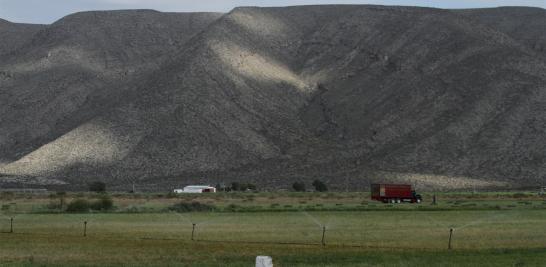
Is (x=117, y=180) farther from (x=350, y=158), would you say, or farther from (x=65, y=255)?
(x=65, y=255)

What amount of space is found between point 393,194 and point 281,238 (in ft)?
154

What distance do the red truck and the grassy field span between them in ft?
74.0

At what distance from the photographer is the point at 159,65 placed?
466 ft

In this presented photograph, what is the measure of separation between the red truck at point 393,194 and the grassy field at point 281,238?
22569mm

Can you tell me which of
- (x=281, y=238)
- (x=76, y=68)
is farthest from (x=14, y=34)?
(x=281, y=238)

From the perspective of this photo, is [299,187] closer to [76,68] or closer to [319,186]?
[319,186]

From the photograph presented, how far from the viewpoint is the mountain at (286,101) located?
378 feet

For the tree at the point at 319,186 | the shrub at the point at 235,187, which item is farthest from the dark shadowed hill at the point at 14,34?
the tree at the point at 319,186

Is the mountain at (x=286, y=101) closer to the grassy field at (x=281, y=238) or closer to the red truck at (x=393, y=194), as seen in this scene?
the red truck at (x=393, y=194)

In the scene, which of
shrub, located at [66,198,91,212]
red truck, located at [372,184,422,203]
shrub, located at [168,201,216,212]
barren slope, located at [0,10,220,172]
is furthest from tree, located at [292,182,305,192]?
shrub, located at [66,198,91,212]

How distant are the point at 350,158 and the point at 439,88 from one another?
64.0 ft

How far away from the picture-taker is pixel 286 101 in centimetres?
13862

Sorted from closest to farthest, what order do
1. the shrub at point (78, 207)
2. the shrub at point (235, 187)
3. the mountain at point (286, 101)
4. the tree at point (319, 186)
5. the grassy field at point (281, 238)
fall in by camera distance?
the grassy field at point (281, 238), the shrub at point (78, 207), the tree at point (319, 186), the shrub at point (235, 187), the mountain at point (286, 101)

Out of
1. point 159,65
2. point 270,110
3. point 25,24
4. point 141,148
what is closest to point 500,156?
point 270,110
